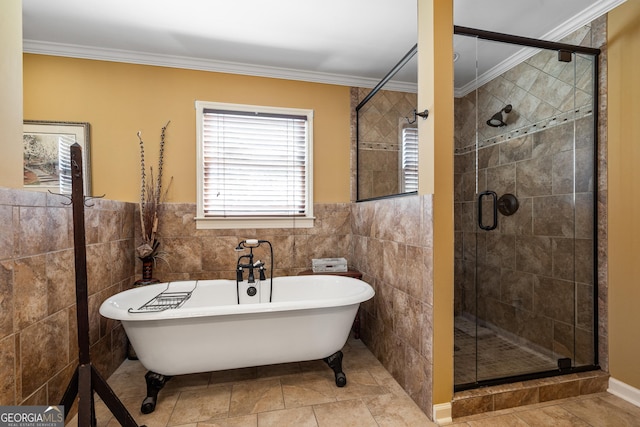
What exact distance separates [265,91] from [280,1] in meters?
0.93

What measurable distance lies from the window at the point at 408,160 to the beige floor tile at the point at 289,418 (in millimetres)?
1647

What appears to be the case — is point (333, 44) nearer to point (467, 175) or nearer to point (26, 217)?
point (467, 175)

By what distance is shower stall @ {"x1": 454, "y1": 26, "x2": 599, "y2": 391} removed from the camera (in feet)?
6.50

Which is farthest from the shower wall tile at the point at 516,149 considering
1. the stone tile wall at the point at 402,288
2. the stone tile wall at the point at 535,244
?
the stone tile wall at the point at 402,288

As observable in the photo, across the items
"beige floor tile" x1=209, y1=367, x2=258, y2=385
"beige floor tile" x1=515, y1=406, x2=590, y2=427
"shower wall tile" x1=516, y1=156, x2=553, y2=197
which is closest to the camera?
"beige floor tile" x1=515, y1=406, x2=590, y2=427

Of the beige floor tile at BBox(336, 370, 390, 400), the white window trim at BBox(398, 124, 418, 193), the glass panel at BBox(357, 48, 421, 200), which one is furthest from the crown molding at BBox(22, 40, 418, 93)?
the beige floor tile at BBox(336, 370, 390, 400)

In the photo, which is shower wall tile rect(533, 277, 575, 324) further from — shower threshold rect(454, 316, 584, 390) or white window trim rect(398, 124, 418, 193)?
white window trim rect(398, 124, 418, 193)

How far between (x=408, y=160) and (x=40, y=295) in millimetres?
2547

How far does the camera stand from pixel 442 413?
1.62 metres

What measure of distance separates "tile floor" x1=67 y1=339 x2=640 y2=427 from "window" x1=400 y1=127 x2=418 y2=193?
147 centimetres

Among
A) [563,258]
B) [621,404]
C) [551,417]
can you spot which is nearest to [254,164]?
[563,258]

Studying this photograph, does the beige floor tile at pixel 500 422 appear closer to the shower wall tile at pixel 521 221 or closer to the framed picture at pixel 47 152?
the shower wall tile at pixel 521 221

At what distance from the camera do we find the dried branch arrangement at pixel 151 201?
97.2 inches

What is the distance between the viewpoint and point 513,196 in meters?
2.44
